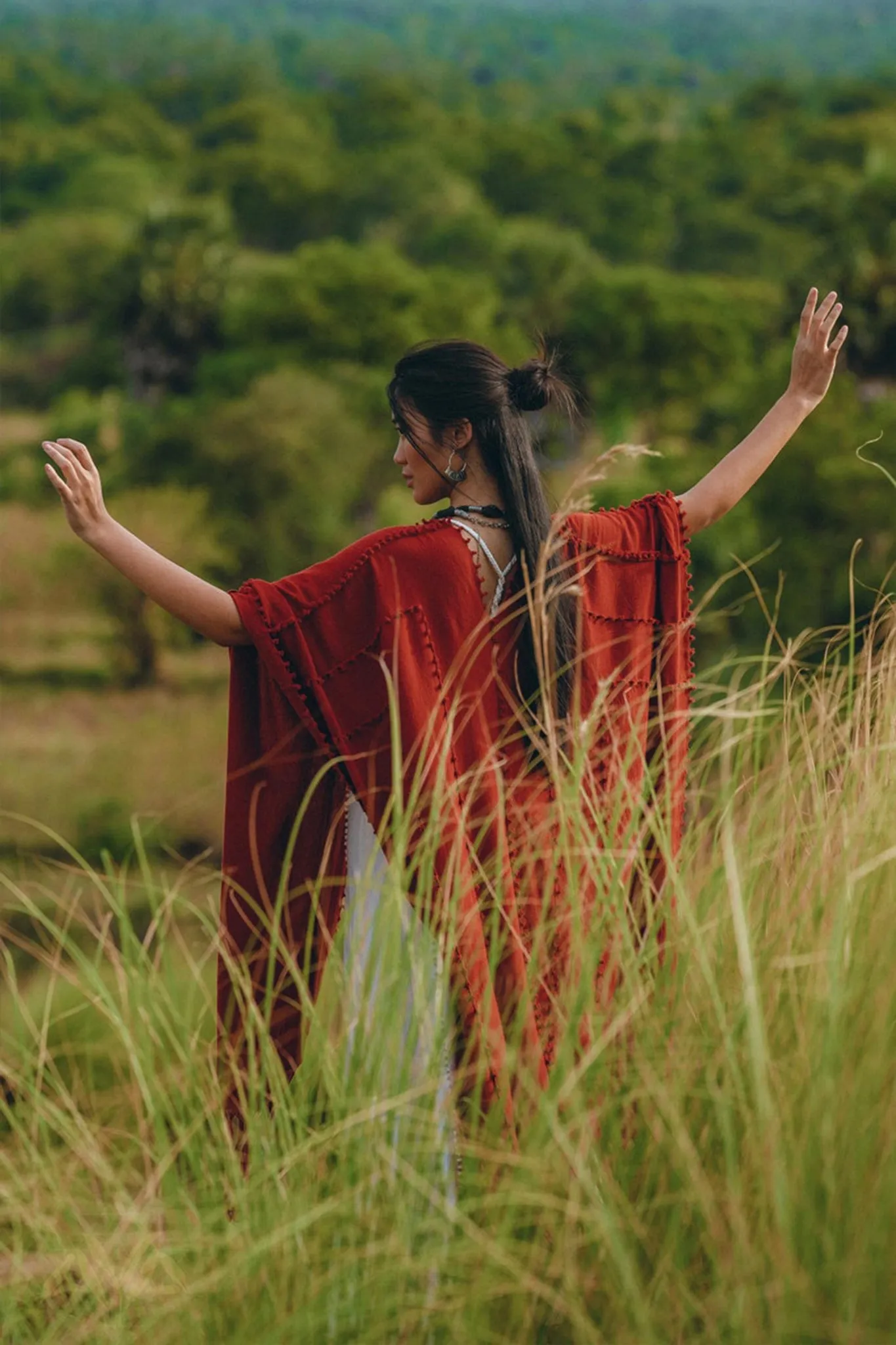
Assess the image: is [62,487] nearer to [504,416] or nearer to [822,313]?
[504,416]

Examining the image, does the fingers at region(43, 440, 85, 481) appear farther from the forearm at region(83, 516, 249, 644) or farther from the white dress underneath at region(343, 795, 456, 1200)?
the white dress underneath at region(343, 795, 456, 1200)

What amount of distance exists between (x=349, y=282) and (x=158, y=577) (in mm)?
47307

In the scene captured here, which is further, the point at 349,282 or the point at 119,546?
the point at 349,282

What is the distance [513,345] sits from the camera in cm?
4534

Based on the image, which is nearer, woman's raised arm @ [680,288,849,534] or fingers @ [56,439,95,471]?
fingers @ [56,439,95,471]

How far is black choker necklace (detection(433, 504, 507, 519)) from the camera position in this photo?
8.18 ft

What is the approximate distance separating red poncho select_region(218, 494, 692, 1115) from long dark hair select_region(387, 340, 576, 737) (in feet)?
0.15

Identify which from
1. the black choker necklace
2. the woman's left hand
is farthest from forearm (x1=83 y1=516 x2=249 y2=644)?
the woman's left hand

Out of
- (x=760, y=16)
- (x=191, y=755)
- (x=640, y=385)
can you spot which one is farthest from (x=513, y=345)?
(x=760, y=16)

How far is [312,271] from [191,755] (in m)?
19.0

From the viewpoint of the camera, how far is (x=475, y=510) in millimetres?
2494

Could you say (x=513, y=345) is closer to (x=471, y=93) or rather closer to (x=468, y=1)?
(x=471, y=93)

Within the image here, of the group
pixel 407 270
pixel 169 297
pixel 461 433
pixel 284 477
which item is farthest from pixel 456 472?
pixel 407 270

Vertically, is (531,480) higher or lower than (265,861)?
higher
